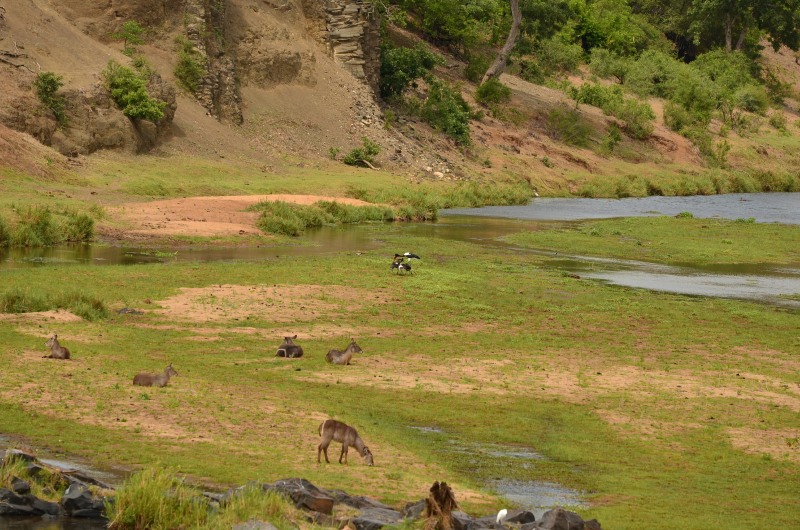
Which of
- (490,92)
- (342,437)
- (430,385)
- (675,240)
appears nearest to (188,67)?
(675,240)

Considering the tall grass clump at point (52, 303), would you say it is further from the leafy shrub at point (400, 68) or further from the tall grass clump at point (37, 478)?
the leafy shrub at point (400, 68)

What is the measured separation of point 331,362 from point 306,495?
7656 millimetres

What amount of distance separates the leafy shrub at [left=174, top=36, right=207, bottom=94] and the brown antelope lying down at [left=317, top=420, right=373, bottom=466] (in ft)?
136

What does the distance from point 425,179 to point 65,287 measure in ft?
105

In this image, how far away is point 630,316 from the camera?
24.8 metres

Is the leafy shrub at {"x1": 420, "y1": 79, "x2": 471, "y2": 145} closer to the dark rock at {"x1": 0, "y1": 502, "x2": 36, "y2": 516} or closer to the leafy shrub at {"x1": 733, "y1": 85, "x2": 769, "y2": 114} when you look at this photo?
the leafy shrub at {"x1": 733, "y1": 85, "x2": 769, "y2": 114}

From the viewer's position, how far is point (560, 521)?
33.7ft

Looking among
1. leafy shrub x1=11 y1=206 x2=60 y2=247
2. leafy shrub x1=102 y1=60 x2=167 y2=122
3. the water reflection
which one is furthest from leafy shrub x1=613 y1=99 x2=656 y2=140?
leafy shrub x1=11 y1=206 x2=60 y2=247

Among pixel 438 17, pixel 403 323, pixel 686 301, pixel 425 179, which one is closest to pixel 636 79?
pixel 438 17

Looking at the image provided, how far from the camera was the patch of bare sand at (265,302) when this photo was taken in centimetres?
2264

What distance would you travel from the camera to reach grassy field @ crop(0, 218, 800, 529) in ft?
42.4

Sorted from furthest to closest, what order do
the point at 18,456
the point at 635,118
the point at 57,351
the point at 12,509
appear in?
1. the point at 635,118
2. the point at 57,351
3. the point at 18,456
4. the point at 12,509

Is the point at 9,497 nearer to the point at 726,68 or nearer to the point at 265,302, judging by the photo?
the point at 265,302

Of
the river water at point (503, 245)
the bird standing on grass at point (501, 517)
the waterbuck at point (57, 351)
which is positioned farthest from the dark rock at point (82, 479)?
the river water at point (503, 245)
